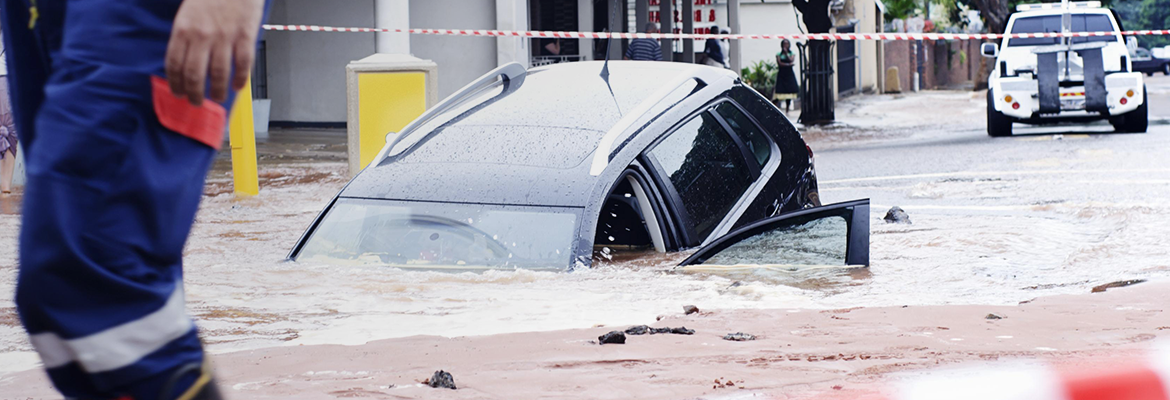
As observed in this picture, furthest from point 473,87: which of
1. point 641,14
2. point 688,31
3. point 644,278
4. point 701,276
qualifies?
point 688,31

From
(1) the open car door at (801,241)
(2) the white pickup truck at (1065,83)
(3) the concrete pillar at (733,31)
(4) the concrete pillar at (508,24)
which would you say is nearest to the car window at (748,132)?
(1) the open car door at (801,241)

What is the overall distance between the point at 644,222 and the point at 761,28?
29051 mm

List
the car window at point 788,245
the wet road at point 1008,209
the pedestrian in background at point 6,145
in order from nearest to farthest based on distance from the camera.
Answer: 1. the car window at point 788,245
2. the wet road at point 1008,209
3. the pedestrian in background at point 6,145

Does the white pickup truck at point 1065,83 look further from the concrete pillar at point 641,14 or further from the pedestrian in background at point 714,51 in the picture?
the concrete pillar at point 641,14

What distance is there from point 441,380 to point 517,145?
7.95 feet

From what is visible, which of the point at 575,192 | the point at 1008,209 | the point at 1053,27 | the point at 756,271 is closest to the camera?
the point at 575,192

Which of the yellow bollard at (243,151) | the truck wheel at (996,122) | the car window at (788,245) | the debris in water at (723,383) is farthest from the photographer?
the truck wheel at (996,122)

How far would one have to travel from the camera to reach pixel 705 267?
18.3ft

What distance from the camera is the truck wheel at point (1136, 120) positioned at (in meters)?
15.2

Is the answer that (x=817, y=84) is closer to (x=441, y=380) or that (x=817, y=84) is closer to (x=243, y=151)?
(x=243, y=151)

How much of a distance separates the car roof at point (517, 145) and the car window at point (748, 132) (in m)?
0.29

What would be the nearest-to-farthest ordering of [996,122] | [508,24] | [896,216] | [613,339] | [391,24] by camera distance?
1. [613,339]
2. [896,216]
3. [996,122]
4. [391,24]
5. [508,24]

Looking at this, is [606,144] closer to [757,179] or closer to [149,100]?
[757,179]

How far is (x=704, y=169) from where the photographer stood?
6.03m
